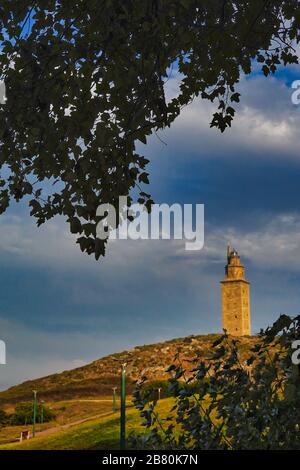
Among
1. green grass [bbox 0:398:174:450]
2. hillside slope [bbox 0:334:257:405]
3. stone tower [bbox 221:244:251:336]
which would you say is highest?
stone tower [bbox 221:244:251:336]

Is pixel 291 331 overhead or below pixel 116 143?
below

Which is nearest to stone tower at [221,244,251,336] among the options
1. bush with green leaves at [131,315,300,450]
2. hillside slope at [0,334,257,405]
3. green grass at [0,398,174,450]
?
hillside slope at [0,334,257,405]

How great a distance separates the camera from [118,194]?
7324 mm

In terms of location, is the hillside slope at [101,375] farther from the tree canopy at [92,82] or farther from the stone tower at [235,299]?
the tree canopy at [92,82]

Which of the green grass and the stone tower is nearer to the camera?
the green grass

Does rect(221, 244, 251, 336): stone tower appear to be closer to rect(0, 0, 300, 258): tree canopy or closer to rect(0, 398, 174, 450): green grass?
rect(0, 398, 174, 450): green grass

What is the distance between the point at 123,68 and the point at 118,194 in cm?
142

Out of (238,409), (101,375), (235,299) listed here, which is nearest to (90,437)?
(238,409)

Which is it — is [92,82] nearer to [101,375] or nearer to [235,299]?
[101,375]

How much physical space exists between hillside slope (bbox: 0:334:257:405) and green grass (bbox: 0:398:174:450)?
86.7 ft

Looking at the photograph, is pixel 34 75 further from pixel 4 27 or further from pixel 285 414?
pixel 285 414

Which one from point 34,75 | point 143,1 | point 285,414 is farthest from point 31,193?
point 285,414

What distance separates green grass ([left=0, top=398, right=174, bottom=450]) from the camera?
75.5 ft

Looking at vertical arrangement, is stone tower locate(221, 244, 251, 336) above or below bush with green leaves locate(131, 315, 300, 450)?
above
